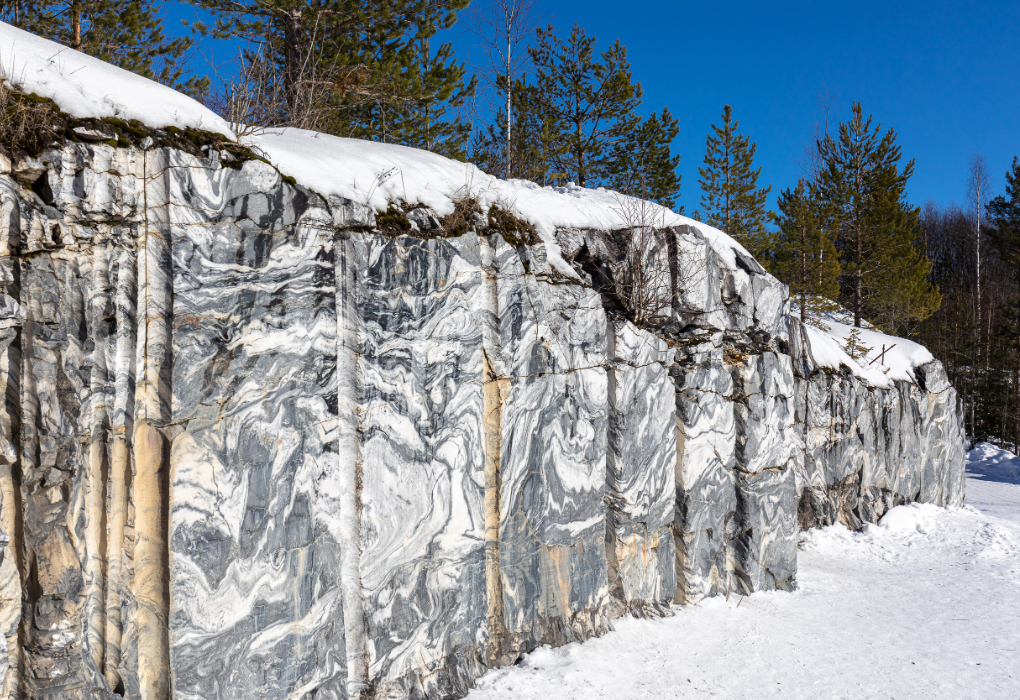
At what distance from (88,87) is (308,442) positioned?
3.31 meters

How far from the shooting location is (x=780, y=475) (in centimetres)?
905

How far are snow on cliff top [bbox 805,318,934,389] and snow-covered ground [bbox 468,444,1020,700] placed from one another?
14.0ft

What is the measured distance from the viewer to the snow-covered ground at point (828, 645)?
6.00 meters

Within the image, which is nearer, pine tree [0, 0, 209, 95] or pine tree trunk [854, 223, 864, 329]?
pine tree [0, 0, 209, 95]

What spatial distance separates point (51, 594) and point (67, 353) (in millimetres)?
1688

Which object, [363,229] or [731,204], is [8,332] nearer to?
[363,229]

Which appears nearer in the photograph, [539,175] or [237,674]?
[237,674]

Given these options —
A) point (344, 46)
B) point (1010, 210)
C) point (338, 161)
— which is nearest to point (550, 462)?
point (338, 161)

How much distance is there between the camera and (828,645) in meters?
7.09

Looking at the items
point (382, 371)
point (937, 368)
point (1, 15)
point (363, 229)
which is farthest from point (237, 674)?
point (937, 368)

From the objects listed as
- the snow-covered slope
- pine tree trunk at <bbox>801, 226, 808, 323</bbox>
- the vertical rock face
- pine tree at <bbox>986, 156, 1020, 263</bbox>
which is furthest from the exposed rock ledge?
pine tree at <bbox>986, 156, 1020, 263</bbox>

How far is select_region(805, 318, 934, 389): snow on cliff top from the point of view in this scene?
1284 centimetres

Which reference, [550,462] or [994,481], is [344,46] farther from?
[994,481]

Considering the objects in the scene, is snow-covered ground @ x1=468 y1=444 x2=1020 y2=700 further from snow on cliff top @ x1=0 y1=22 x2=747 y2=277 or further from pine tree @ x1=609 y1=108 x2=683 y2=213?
pine tree @ x1=609 y1=108 x2=683 y2=213
